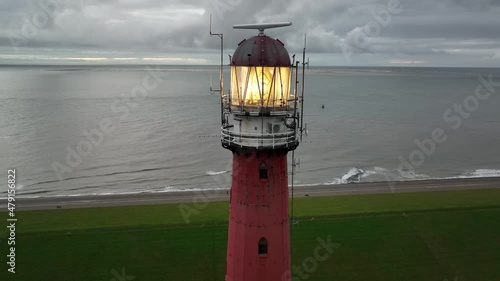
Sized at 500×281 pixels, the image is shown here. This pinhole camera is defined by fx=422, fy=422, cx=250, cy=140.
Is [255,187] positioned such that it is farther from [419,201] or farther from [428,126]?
[428,126]

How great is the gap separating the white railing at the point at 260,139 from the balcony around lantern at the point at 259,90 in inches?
21.9

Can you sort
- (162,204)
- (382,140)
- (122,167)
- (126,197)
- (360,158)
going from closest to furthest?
1. (162,204)
2. (126,197)
3. (122,167)
4. (360,158)
5. (382,140)

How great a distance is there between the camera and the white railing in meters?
10.6

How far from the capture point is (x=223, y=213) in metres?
42.0

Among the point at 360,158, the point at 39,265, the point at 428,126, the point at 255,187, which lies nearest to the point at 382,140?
the point at 360,158

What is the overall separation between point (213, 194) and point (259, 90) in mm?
40593

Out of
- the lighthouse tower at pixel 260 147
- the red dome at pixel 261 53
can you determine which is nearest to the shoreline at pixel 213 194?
the lighthouse tower at pixel 260 147

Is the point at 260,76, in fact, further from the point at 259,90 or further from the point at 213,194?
the point at 213,194

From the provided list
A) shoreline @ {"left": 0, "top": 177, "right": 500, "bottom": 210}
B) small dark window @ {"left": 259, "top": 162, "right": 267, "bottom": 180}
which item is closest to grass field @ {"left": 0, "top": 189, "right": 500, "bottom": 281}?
shoreline @ {"left": 0, "top": 177, "right": 500, "bottom": 210}

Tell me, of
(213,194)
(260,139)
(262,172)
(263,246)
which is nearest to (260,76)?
(260,139)

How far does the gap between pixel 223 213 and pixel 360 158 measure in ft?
115

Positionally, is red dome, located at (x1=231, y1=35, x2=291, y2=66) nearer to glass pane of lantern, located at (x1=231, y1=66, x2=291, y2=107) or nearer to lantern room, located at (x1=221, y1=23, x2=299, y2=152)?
lantern room, located at (x1=221, y1=23, x2=299, y2=152)

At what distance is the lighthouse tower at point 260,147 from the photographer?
415 inches

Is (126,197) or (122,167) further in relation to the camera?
(122,167)
